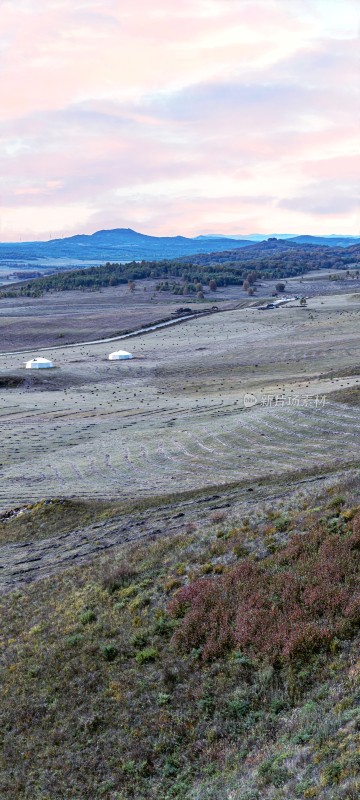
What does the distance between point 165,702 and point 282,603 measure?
343 centimetres

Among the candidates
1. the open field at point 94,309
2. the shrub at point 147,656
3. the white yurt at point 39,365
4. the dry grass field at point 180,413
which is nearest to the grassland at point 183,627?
the shrub at point 147,656

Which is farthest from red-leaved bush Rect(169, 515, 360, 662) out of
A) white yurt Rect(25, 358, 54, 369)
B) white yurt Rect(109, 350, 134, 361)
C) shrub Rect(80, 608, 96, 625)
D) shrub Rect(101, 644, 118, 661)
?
white yurt Rect(109, 350, 134, 361)

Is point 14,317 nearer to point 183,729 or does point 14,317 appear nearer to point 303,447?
point 303,447

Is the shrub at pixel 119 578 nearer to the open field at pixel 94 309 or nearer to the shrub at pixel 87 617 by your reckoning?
the shrub at pixel 87 617

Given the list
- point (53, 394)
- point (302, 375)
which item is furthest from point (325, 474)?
point (53, 394)

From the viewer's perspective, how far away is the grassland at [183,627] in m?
12.8

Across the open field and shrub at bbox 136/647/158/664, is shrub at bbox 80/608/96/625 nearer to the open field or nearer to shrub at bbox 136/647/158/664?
shrub at bbox 136/647/158/664

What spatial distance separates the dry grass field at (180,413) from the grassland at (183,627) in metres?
Result: 0.45

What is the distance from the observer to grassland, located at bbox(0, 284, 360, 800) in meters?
12.8

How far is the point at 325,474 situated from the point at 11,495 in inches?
683

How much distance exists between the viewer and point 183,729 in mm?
14031

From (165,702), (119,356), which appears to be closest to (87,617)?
(165,702)

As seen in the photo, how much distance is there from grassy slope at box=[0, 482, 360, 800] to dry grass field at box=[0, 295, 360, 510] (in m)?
13.3

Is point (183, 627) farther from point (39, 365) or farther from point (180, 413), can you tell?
point (39, 365)
